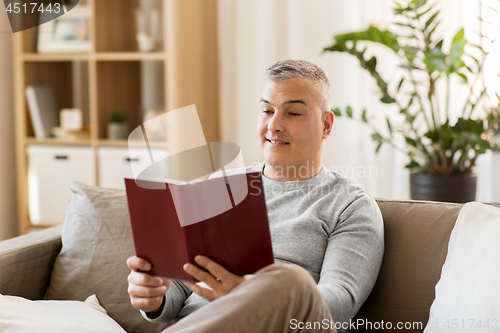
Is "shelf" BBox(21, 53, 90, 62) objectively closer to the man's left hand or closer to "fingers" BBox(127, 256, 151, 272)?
"fingers" BBox(127, 256, 151, 272)

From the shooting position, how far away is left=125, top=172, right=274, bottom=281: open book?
3.31 feet

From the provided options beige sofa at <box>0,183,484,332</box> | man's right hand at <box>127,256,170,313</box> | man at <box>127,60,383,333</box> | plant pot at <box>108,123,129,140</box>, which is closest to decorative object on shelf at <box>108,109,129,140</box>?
plant pot at <box>108,123,129,140</box>

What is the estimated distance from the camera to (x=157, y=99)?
3080mm

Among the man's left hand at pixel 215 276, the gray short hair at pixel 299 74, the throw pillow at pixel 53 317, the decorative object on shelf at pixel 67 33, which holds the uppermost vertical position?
the decorative object on shelf at pixel 67 33

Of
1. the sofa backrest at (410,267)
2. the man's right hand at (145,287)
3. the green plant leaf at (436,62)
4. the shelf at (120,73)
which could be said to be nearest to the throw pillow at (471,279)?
the sofa backrest at (410,267)

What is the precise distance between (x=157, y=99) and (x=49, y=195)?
838mm

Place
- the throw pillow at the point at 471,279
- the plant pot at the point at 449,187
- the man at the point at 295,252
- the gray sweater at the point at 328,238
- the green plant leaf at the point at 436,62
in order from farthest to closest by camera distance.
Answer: the plant pot at the point at 449,187, the green plant leaf at the point at 436,62, the gray sweater at the point at 328,238, the throw pillow at the point at 471,279, the man at the point at 295,252

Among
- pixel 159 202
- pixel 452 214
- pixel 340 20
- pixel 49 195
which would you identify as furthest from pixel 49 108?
pixel 452 214

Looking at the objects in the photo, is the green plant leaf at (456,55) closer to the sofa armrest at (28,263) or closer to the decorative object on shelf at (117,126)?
the sofa armrest at (28,263)

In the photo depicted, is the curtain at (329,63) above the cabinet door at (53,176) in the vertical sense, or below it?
above

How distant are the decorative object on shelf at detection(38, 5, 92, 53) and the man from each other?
1735mm

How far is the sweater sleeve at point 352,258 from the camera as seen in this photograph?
1.13m

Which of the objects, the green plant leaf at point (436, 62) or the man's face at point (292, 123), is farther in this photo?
the green plant leaf at point (436, 62)

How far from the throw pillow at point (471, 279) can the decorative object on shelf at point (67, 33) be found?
227cm
